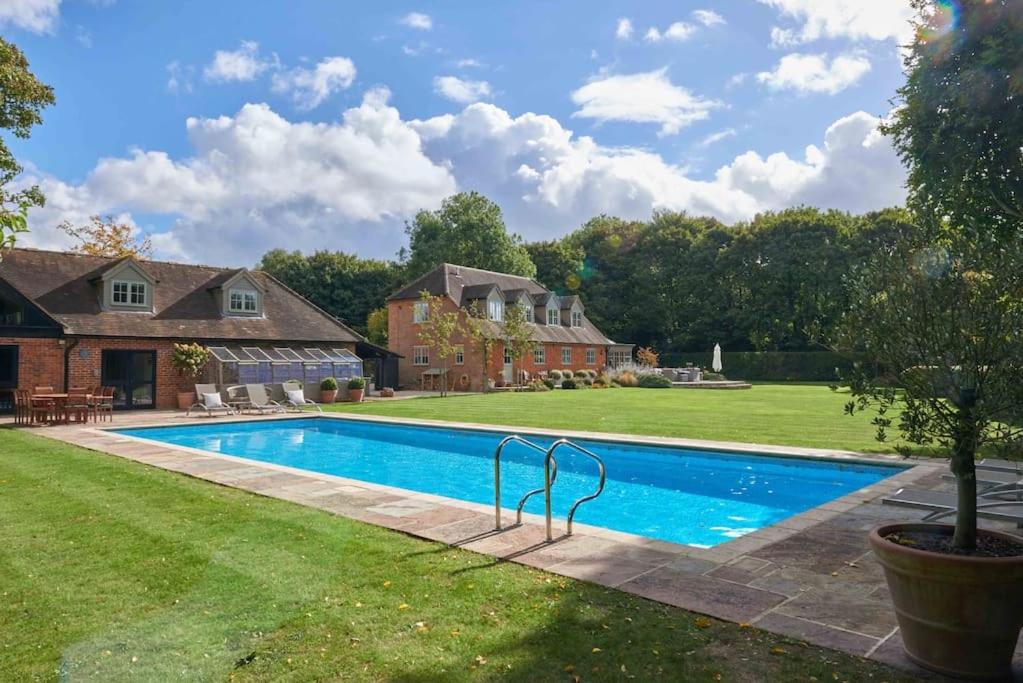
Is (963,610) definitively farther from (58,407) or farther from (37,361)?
(37,361)

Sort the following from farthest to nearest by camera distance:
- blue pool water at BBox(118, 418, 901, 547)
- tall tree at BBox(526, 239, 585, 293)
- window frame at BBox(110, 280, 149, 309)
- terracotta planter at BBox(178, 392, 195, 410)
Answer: tall tree at BBox(526, 239, 585, 293)
window frame at BBox(110, 280, 149, 309)
terracotta planter at BBox(178, 392, 195, 410)
blue pool water at BBox(118, 418, 901, 547)

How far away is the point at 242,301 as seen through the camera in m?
26.4

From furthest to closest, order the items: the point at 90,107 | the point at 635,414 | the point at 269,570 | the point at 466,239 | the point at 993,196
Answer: the point at 466,239 < the point at 635,414 < the point at 90,107 < the point at 993,196 < the point at 269,570

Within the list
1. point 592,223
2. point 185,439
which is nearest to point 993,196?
point 185,439

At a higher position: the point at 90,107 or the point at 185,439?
the point at 90,107

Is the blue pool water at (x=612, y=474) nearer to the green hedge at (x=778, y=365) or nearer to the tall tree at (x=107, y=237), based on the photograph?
the tall tree at (x=107, y=237)

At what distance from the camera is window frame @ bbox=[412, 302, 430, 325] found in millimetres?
36188

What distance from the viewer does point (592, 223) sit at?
66.0 meters

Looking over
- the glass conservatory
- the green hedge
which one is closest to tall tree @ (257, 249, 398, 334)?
the glass conservatory

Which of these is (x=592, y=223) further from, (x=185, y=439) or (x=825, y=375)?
(x=185, y=439)

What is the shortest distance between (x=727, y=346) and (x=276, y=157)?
40.0 metres

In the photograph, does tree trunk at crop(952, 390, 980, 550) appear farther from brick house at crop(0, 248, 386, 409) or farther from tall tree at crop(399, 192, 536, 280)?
tall tree at crop(399, 192, 536, 280)

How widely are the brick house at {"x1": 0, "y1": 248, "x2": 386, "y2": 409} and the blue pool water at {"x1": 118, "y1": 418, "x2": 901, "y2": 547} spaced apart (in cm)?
669

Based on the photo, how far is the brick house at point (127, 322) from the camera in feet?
65.1
